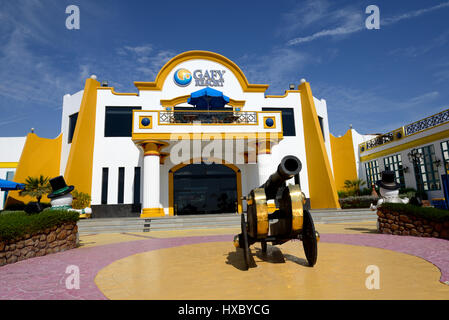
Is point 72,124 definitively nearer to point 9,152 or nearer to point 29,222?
point 9,152

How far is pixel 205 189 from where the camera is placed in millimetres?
17594

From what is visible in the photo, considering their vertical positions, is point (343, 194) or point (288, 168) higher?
point (288, 168)

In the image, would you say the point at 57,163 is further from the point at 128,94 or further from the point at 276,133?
the point at 276,133

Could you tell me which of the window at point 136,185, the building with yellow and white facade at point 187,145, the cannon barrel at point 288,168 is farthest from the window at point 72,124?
the cannon barrel at point 288,168

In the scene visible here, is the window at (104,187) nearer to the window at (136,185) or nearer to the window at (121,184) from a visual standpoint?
the window at (121,184)

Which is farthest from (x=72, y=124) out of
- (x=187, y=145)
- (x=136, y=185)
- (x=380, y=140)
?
(x=380, y=140)

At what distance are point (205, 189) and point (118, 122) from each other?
7.46 meters

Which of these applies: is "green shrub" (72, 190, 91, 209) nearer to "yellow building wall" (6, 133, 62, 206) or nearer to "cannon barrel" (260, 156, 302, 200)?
"yellow building wall" (6, 133, 62, 206)

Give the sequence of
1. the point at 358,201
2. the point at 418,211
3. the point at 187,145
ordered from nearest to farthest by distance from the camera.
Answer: the point at 418,211 < the point at 187,145 < the point at 358,201

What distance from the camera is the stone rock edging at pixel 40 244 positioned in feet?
17.9

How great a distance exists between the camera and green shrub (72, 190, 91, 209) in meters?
15.1

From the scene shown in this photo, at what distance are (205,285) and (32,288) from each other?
2.49 m

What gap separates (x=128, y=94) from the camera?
17688mm

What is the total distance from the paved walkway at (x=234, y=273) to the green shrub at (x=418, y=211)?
0.77 meters
